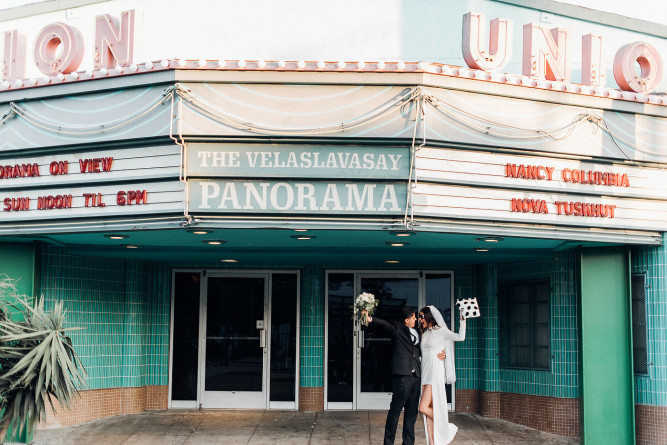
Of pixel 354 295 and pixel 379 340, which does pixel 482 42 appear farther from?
pixel 379 340

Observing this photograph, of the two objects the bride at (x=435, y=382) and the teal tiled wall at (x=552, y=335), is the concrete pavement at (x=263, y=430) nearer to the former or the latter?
the teal tiled wall at (x=552, y=335)

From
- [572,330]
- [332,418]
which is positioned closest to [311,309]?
[332,418]

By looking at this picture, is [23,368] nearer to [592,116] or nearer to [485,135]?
[485,135]

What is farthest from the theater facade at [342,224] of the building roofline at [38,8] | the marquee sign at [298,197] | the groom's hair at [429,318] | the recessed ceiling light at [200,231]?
the building roofline at [38,8]

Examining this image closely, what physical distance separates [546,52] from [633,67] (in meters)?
1.47

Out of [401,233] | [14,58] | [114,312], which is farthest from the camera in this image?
[114,312]

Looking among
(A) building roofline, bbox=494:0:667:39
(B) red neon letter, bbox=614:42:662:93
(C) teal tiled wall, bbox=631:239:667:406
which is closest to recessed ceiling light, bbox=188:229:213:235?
(B) red neon letter, bbox=614:42:662:93

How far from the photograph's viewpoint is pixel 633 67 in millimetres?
11289

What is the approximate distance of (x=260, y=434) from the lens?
40.0 ft

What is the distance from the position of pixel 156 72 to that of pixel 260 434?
574 cm

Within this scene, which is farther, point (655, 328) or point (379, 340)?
point (379, 340)

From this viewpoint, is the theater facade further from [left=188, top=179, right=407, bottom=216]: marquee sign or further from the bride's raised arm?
the bride's raised arm

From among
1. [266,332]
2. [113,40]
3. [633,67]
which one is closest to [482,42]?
[633,67]

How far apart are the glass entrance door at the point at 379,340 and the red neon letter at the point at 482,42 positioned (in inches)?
204
